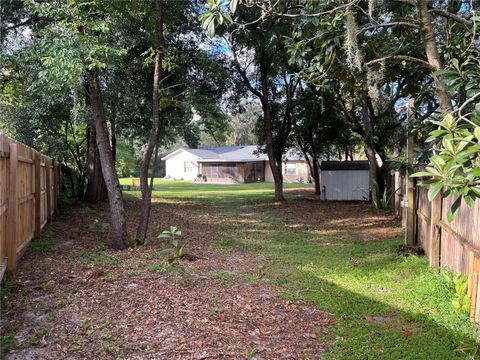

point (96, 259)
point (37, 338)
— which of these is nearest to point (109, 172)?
point (96, 259)

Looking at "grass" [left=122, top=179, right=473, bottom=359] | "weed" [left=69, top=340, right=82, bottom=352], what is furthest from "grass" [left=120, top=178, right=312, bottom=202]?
"weed" [left=69, top=340, right=82, bottom=352]

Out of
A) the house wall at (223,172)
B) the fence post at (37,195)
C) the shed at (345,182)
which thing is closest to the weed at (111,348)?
the fence post at (37,195)

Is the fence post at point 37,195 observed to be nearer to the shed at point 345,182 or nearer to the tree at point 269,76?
the tree at point 269,76

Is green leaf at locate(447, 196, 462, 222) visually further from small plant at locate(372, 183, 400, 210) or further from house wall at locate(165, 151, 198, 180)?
house wall at locate(165, 151, 198, 180)

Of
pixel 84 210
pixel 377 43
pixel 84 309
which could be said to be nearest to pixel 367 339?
pixel 84 309

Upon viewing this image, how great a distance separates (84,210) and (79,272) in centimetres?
709

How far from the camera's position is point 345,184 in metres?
18.5

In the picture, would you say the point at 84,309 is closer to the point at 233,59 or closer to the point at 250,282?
the point at 250,282

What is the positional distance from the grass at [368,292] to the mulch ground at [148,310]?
0.92 ft

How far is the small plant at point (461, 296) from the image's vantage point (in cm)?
411

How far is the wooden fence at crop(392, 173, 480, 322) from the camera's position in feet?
12.9

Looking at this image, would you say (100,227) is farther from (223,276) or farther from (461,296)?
(461,296)

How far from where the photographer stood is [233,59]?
16.5 m

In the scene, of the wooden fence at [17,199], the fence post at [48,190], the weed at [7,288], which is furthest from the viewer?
the fence post at [48,190]
